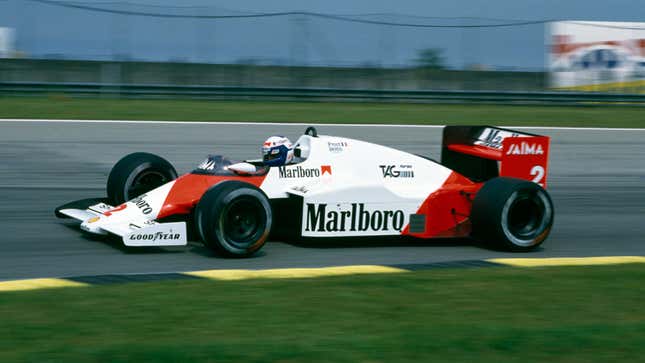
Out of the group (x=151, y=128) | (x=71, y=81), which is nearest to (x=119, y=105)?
(x=71, y=81)

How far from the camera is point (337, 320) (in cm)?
581

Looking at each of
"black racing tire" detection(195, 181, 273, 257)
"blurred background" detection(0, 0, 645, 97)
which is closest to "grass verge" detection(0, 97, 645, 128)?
"blurred background" detection(0, 0, 645, 97)

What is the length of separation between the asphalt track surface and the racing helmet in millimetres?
768

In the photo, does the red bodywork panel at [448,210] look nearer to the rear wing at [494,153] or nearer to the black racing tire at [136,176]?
the rear wing at [494,153]

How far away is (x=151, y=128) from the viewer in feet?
51.4

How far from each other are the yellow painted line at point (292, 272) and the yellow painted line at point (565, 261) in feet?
3.88

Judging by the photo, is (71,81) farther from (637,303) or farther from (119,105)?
(637,303)

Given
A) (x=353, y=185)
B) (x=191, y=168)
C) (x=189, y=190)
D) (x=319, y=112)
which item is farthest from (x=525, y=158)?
(x=319, y=112)

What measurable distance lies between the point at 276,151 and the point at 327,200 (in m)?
0.67

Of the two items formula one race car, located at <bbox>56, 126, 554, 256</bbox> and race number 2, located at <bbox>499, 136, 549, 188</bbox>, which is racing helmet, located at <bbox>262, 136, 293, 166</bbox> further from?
race number 2, located at <bbox>499, 136, 549, 188</bbox>

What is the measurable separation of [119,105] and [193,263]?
12056mm

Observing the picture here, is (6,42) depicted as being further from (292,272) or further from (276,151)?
(292,272)

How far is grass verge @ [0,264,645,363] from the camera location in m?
5.05

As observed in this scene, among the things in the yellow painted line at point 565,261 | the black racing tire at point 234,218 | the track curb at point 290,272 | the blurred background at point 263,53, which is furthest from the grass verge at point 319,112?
the track curb at point 290,272
